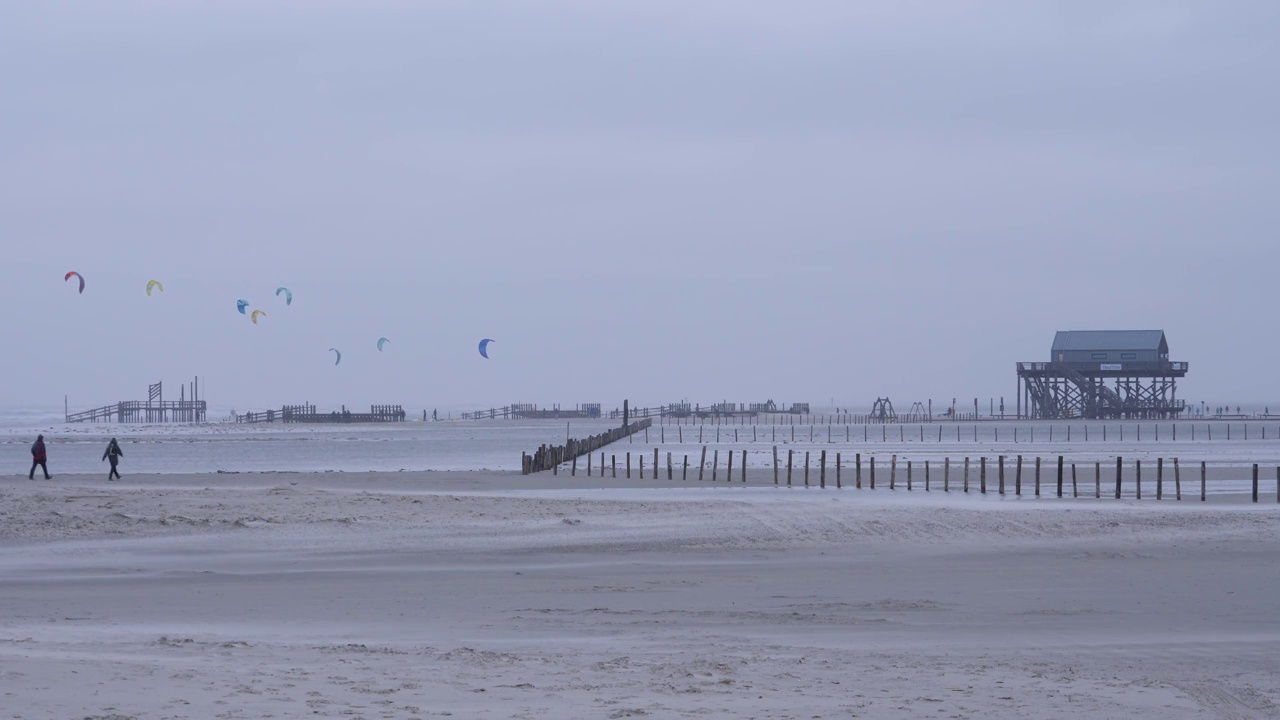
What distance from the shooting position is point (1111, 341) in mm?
96312

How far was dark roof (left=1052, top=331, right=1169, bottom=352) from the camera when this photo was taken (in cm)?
9562

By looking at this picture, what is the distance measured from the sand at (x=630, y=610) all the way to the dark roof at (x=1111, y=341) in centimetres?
7655

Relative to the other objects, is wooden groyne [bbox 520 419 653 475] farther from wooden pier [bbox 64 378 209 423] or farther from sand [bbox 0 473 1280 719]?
wooden pier [bbox 64 378 209 423]

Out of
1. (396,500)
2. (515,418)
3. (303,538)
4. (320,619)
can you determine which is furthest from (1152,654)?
(515,418)

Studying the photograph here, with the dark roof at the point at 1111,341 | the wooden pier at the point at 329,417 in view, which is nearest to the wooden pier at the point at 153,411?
the wooden pier at the point at 329,417

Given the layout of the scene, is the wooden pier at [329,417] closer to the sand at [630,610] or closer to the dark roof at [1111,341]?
the dark roof at [1111,341]

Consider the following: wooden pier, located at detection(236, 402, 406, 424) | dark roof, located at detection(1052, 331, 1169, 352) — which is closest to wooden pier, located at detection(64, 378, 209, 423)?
wooden pier, located at detection(236, 402, 406, 424)

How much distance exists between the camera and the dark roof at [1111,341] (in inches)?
3765

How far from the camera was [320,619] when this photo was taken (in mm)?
11867

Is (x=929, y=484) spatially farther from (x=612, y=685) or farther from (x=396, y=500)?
(x=612, y=685)

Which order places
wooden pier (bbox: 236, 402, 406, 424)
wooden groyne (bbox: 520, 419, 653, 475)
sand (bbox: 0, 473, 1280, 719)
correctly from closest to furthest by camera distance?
sand (bbox: 0, 473, 1280, 719) < wooden groyne (bbox: 520, 419, 653, 475) < wooden pier (bbox: 236, 402, 406, 424)

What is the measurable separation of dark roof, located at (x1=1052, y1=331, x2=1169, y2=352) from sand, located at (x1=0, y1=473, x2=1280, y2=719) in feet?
251

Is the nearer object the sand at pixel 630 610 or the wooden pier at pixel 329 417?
the sand at pixel 630 610

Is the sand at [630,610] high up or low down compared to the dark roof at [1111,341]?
down
